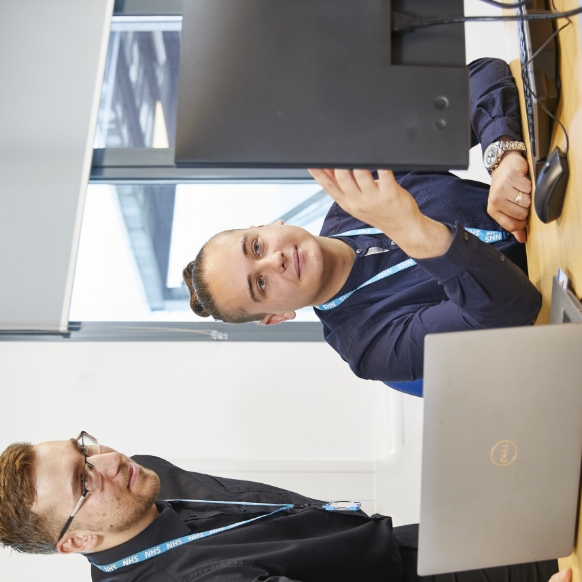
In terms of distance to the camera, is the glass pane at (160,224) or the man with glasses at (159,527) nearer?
the man with glasses at (159,527)

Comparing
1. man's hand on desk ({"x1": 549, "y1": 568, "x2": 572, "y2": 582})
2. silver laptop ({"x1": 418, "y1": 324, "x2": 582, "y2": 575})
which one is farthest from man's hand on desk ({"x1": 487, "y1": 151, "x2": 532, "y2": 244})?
man's hand on desk ({"x1": 549, "y1": 568, "x2": 572, "y2": 582})

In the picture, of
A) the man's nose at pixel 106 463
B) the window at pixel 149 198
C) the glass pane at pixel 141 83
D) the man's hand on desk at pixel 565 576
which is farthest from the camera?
the glass pane at pixel 141 83

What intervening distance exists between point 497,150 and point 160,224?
2009mm

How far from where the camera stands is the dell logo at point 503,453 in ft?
2.96

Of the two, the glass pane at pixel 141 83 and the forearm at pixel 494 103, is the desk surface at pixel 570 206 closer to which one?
the forearm at pixel 494 103

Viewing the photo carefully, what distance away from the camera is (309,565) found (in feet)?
5.12

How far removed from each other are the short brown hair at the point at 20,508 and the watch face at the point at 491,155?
1.42 m

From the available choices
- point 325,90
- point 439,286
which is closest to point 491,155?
point 439,286

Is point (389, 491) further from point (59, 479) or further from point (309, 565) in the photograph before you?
point (59, 479)

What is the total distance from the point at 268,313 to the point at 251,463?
0.87m

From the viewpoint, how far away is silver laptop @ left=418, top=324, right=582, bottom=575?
34.3 inches

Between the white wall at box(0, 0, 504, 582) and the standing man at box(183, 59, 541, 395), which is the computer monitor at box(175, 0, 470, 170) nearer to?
the standing man at box(183, 59, 541, 395)

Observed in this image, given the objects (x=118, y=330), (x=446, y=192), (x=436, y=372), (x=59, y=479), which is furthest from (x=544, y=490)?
(x=118, y=330)

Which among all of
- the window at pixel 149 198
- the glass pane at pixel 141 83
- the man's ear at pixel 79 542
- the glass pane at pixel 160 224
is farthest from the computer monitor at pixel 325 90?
the glass pane at pixel 141 83
